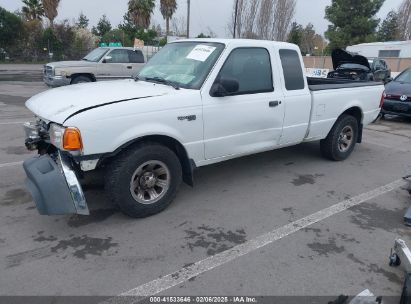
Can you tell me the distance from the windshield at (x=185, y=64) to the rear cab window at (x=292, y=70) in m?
1.06

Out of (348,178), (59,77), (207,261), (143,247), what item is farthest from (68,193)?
(59,77)

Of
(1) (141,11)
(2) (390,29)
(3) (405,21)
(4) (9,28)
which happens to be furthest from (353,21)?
(4) (9,28)

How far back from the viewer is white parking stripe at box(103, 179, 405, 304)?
9.10 feet

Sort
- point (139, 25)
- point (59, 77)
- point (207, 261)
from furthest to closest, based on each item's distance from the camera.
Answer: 1. point (139, 25)
2. point (59, 77)
3. point (207, 261)

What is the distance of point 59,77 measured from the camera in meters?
12.4

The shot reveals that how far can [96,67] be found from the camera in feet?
42.9

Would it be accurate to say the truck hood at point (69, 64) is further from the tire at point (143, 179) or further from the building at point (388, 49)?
the building at point (388, 49)

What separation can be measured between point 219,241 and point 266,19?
4446 cm

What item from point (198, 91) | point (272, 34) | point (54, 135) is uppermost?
point (272, 34)

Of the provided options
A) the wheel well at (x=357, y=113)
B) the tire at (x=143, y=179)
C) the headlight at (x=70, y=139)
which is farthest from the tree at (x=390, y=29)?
the headlight at (x=70, y=139)

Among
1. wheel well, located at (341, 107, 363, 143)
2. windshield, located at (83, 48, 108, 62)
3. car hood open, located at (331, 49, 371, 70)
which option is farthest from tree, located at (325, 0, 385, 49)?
wheel well, located at (341, 107, 363, 143)

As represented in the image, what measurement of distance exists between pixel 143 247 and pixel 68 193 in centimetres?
84

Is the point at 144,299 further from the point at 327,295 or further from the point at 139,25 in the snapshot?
the point at 139,25

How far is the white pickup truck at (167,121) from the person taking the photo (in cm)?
333
